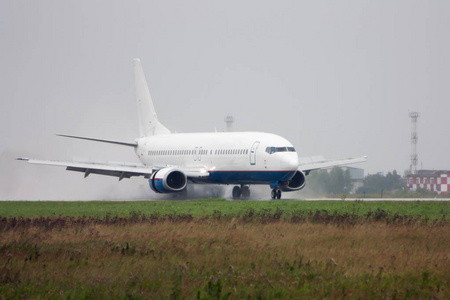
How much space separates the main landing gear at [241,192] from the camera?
181 ft

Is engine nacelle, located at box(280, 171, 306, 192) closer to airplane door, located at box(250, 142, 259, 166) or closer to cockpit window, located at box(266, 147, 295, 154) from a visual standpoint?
airplane door, located at box(250, 142, 259, 166)

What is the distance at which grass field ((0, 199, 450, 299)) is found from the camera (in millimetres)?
14164

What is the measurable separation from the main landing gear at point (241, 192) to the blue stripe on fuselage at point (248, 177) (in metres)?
2.11

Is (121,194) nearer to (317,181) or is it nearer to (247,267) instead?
(317,181)

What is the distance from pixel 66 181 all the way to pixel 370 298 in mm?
57181

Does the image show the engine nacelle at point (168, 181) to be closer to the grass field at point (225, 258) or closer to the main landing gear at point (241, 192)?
the main landing gear at point (241, 192)

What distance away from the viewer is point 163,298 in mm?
13688

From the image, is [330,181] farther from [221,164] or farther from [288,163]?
[288,163]

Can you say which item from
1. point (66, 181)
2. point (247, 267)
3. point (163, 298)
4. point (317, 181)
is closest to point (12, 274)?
point (163, 298)

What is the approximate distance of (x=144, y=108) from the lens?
66.3 metres

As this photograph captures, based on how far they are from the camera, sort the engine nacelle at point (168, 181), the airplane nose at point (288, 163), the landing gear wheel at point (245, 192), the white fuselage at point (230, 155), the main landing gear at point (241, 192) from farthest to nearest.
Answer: the landing gear wheel at point (245, 192)
the main landing gear at point (241, 192)
the engine nacelle at point (168, 181)
the white fuselage at point (230, 155)
the airplane nose at point (288, 163)

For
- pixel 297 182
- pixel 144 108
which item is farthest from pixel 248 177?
pixel 144 108

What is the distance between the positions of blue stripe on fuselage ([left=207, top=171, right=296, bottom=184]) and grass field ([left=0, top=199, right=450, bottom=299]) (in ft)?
68.1

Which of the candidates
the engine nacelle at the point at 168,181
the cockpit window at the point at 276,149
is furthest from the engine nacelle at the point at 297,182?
the engine nacelle at the point at 168,181
